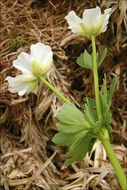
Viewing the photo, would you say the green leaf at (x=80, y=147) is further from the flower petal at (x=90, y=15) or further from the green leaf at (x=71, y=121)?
the flower petal at (x=90, y=15)

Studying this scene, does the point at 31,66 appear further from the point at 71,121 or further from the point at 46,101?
the point at 46,101

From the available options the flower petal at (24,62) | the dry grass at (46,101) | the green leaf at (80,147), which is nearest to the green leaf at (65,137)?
the green leaf at (80,147)

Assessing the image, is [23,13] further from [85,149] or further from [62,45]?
[85,149]

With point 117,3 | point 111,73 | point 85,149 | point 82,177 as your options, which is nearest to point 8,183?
point 82,177

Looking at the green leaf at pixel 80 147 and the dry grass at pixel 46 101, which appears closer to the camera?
the green leaf at pixel 80 147

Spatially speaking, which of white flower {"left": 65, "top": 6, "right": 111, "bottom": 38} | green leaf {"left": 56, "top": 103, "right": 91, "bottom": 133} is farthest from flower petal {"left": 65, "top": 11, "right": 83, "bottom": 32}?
green leaf {"left": 56, "top": 103, "right": 91, "bottom": 133}

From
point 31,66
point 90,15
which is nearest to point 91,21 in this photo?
point 90,15
